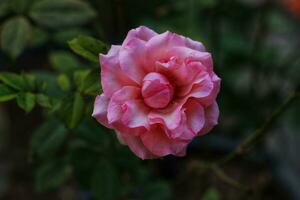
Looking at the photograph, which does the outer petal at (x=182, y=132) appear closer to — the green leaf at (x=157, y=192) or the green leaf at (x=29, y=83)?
the green leaf at (x=29, y=83)

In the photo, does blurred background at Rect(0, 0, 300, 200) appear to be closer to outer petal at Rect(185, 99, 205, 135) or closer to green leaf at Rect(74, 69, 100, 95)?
green leaf at Rect(74, 69, 100, 95)

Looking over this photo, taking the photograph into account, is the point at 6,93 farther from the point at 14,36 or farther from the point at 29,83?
the point at 14,36

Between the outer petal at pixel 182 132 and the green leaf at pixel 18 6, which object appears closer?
the outer petal at pixel 182 132

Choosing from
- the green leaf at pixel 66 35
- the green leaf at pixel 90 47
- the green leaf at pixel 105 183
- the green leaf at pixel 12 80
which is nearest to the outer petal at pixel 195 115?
the green leaf at pixel 90 47

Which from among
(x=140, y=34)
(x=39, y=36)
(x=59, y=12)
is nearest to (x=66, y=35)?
(x=39, y=36)

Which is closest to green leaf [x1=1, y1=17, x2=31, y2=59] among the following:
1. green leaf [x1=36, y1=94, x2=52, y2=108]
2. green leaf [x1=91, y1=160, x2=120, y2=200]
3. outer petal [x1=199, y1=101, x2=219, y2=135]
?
green leaf [x1=36, y1=94, x2=52, y2=108]

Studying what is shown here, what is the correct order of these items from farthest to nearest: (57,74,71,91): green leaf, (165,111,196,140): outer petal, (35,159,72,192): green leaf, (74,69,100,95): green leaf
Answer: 1. (35,159,72,192): green leaf
2. (57,74,71,91): green leaf
3. (74,69,100,95): green leaf
4. (165,111,196,140): outer petal

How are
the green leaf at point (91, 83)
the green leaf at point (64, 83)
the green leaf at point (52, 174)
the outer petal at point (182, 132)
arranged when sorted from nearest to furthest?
1. the outer petal at point (182, 132)
2. the green leaf at point (91, 83)
3. the green leaf at point (64, 83)
4. the green leaf at point (52, 174)

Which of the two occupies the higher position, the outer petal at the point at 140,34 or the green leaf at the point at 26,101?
the outer petal at the point at 140,34
